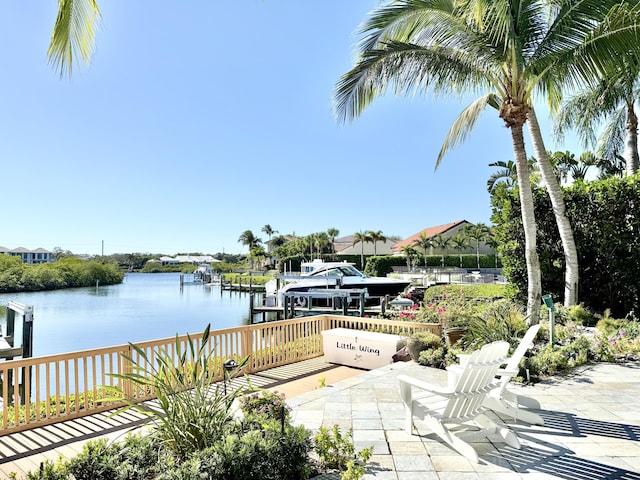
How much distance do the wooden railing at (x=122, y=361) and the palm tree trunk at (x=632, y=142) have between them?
9681mm

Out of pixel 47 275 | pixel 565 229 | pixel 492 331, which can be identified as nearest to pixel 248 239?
pixel 47 275

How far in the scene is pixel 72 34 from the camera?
13.9 feet

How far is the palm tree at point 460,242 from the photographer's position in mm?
39972

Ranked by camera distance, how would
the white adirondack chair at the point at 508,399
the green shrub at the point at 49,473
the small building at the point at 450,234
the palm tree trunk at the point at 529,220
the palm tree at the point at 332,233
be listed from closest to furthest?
1. the green shrub at the point at 49,473
2. the white adirondack chair at the point at 508,399
3. the palm tree trunk at the point at 529,220
4. the small building at the point at 450,234
5. the palm tree at the point at 332,233

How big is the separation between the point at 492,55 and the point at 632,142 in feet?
25.1

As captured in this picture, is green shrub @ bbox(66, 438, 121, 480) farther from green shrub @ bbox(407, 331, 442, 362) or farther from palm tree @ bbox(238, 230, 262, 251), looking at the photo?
palm tree @ bbox(238, 230, 262, 251)

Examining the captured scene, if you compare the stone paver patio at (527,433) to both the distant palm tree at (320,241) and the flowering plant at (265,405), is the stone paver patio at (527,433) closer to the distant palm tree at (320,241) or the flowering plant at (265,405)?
the flowering plant at (265,405)

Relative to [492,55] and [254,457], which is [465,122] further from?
[254,457]

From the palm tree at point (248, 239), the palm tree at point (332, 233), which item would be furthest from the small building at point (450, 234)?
the palm tree at point (248, 239)

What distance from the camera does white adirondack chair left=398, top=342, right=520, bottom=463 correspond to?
3170 mm

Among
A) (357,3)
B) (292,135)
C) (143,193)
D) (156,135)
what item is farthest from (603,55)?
(143,193)

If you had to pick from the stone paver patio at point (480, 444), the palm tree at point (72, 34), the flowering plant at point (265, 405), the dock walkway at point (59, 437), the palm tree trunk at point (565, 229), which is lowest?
the dock walkway at point (59, 437)

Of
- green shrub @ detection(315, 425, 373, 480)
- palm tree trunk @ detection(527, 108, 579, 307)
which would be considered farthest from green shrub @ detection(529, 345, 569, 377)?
palm tree trunk @ detection(527, 108, 579, 307)

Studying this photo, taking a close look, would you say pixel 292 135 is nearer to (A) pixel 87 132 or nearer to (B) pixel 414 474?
(A) pixel 87 132
